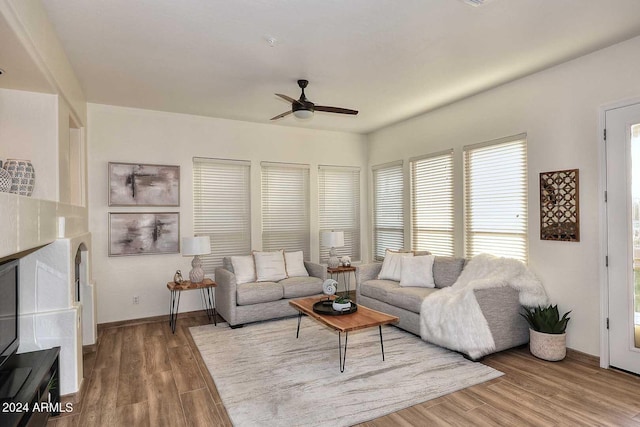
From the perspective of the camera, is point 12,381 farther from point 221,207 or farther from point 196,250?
point 221,207

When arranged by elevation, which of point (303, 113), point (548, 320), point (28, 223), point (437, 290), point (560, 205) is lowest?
point (548, 320)

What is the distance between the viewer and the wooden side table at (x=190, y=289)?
4671mm

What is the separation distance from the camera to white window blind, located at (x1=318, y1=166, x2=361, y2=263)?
6441 mm

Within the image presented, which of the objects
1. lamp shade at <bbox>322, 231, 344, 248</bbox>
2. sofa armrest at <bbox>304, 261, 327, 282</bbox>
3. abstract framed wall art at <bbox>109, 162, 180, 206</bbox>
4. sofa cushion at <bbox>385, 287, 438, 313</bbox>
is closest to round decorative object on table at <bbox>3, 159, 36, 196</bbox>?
abstract framed wall art at <bbox>109, 162, 180, 206</bbox>

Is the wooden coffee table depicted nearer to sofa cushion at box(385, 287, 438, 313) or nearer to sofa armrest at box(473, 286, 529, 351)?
sofa cushion at box(385, 287, 438, 313)

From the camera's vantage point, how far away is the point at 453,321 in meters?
3.60

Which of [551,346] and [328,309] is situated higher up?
[328,309]

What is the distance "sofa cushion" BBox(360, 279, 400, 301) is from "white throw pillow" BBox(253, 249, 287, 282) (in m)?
1.20

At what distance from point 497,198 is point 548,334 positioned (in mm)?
1641

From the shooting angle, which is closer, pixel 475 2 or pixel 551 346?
pixel 475 2

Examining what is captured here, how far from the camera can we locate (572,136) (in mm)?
3590

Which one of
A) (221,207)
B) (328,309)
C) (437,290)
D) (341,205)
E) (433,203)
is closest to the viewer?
(328,309)

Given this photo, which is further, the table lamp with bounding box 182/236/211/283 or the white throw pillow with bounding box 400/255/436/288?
the table lamp with bounding box 182/236/211/283

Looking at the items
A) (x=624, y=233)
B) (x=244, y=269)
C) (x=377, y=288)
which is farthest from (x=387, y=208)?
(x=624, y=233)
